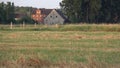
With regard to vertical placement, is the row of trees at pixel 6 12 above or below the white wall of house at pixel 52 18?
above

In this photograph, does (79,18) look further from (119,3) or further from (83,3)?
(119,3)

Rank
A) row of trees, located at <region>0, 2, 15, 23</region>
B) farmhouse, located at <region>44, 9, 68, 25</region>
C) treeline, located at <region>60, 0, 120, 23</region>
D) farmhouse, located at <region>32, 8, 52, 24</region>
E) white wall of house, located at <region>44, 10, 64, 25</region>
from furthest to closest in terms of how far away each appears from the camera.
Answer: farmhouse, located at <region>32, 8, 52, 24</region>, white wall of house, located at <region>44, 10, 64, 25</region>, farmhouse, located at <region>44, 9, 68, 25</region>, row of trees, located at <region>0, 2, 15, 23</region>, treeline, located at <region>60, 0, 120, 23</region>

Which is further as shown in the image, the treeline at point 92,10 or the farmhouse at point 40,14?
the farmhouse at point 40,14

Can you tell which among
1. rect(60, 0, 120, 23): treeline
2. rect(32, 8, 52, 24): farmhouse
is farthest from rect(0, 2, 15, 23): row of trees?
rect(32, 8, 52, 24): farmhouse

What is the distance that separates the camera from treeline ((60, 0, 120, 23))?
80150 mm

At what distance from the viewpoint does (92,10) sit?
8019 cm

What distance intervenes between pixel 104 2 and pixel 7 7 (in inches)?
1016

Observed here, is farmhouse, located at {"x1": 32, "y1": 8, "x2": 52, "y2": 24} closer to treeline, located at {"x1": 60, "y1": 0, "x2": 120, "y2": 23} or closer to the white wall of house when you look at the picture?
the white wall of house

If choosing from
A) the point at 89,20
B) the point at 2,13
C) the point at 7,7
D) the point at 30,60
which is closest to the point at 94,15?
the point at 89,20

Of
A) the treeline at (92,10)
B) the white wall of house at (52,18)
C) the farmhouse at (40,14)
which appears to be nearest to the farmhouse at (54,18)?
the white wall of house at (52,18)

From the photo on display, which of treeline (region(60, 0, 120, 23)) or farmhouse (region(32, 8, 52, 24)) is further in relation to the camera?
farmhouse (region(32, 8, 52, 24))

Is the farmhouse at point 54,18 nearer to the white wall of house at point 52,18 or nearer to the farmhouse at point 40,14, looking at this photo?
the white wall of house at point 52,18

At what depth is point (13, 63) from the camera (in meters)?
15.3

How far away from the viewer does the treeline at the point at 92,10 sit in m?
A: 80.2
